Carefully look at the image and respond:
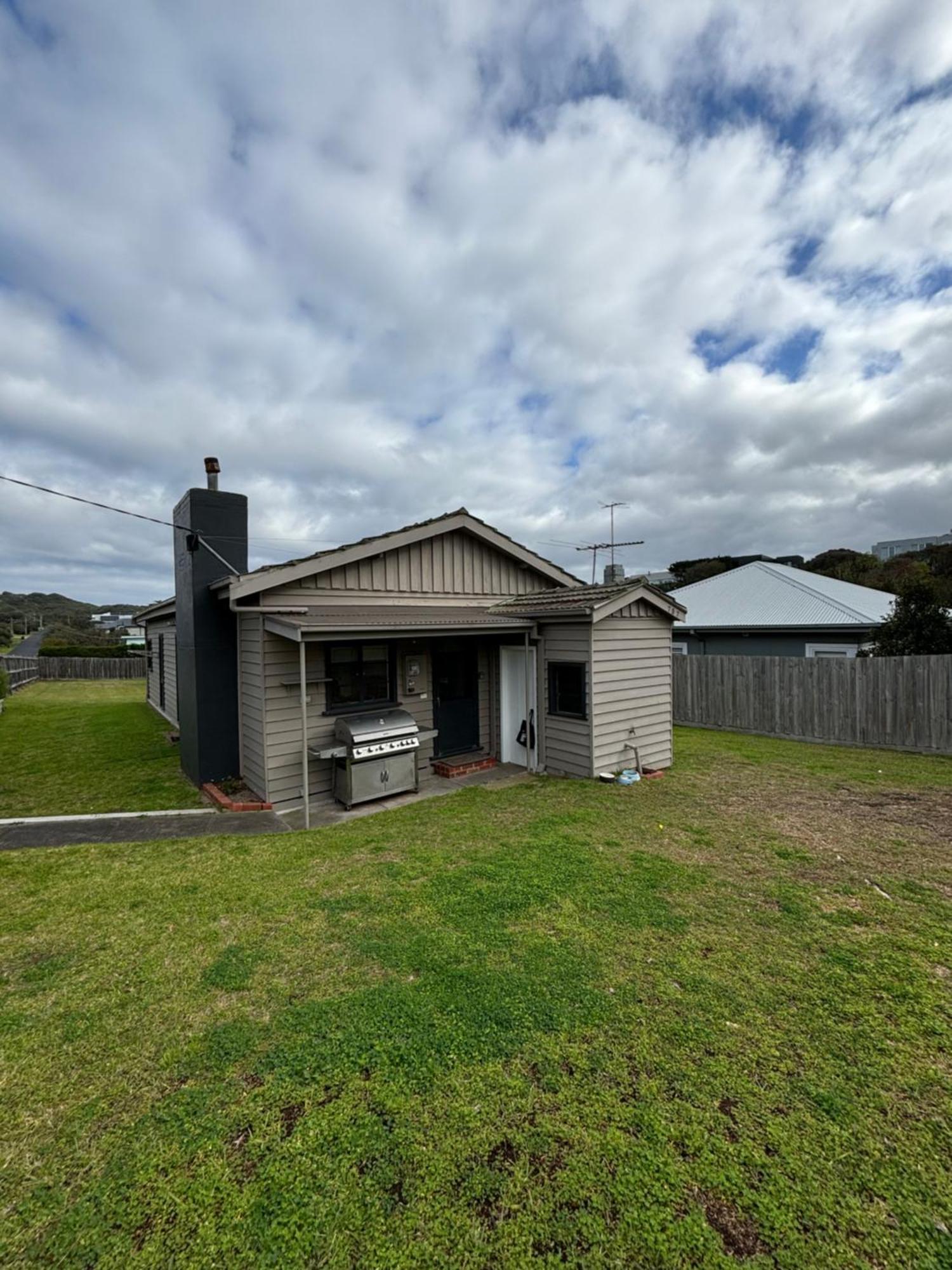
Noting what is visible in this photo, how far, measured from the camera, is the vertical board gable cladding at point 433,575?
7746 millimetres

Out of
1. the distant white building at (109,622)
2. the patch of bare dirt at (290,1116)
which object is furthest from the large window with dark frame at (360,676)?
the distant white building at (109,622)

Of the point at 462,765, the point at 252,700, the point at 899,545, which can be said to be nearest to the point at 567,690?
the point at 462,765

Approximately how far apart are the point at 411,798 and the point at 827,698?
9144 millimetres

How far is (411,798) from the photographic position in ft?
25.2

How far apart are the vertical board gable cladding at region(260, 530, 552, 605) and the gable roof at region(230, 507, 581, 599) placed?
0.13 m

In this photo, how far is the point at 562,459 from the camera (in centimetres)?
2214

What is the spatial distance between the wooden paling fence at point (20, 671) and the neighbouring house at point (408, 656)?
20.2 meters

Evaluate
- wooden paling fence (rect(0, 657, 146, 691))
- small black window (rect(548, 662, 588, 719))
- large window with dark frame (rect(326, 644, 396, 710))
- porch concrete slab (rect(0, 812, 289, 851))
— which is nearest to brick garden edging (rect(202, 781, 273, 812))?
porch concrete slab (rect(0, 812, 289, 851))

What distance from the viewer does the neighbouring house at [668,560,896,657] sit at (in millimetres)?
14188

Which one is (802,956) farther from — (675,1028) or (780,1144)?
(780,1144)

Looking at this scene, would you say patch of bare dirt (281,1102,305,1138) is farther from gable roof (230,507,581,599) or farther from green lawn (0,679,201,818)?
green lawn (0,679,201,818)

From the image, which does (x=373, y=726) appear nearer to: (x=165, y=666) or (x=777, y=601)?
(x=165, y=666)

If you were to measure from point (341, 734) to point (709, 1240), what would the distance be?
6087 millimetres

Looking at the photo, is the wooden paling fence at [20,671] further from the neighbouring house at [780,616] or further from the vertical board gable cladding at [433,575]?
the neighbouring house at [780,616]
